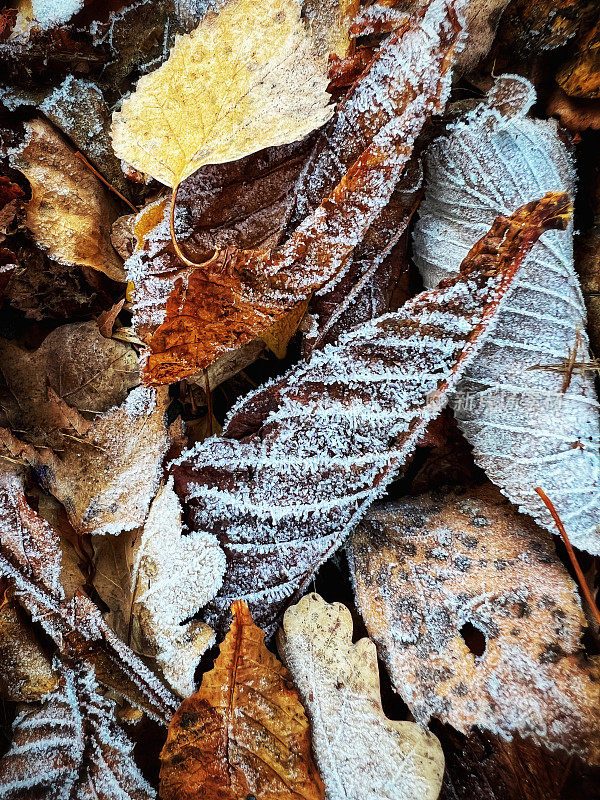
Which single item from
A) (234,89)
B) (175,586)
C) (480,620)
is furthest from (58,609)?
(234,89)

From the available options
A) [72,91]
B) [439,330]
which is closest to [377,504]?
[439,330]

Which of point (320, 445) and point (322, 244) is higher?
point (322, 244)

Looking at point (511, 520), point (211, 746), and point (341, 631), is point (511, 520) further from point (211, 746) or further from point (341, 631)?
point (211, 746)

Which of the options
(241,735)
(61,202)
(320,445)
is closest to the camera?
(241,735)

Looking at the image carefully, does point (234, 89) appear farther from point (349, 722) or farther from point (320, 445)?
point (349, 722)

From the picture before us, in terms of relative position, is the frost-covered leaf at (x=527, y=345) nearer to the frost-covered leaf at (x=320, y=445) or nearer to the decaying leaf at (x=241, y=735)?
the frost-covered leaf at (x=320, y=445)

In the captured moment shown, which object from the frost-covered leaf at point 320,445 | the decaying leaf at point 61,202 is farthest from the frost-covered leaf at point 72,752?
the decaying leaf at point 61,202
